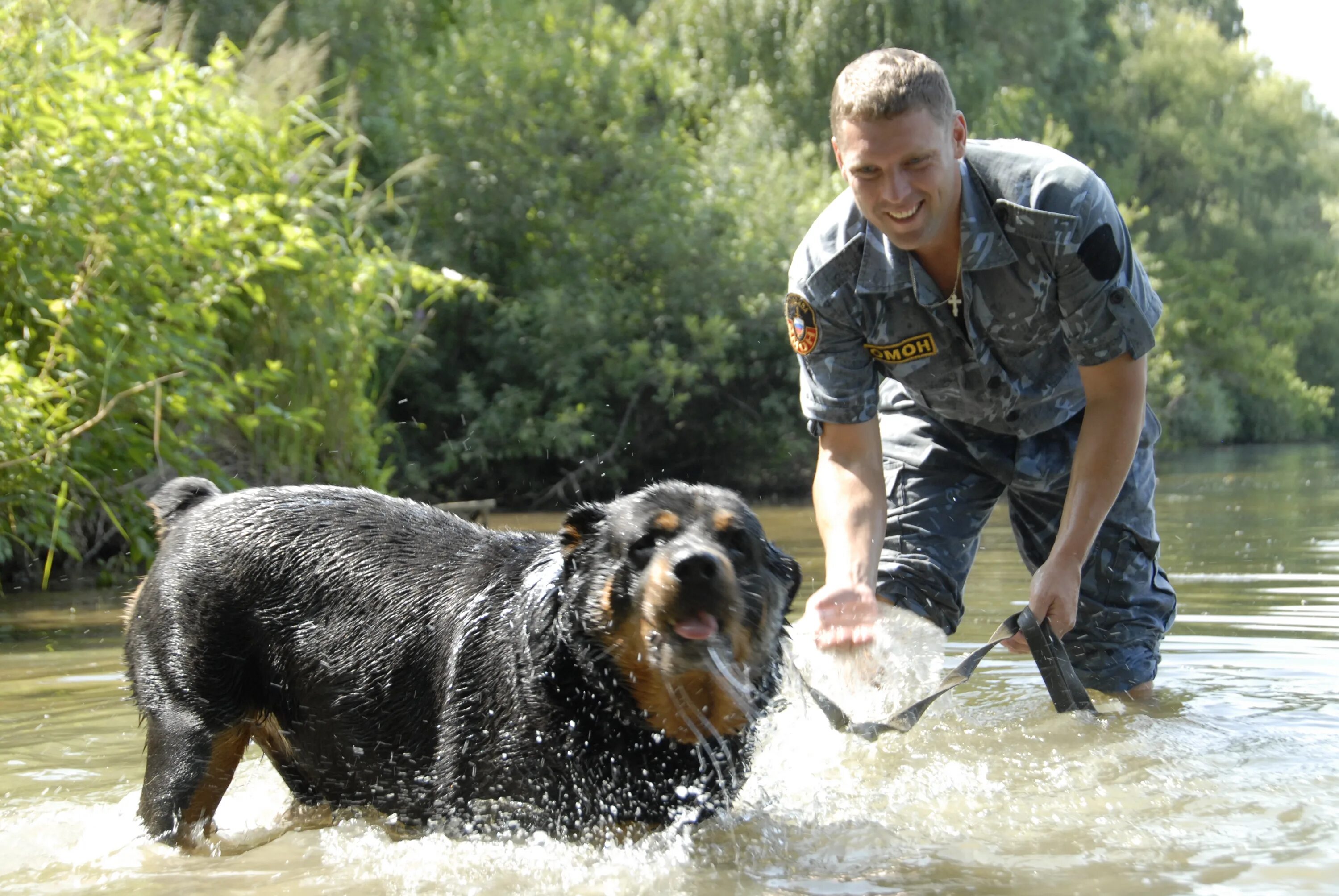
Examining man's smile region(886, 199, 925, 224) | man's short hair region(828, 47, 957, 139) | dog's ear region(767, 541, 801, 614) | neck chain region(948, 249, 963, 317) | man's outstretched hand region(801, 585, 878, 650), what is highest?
man's short hair region(828, 47, 957, 139)

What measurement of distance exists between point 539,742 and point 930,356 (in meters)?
1.83

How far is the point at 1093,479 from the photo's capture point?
394cm

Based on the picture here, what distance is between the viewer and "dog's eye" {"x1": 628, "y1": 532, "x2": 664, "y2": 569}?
3293 millimetres

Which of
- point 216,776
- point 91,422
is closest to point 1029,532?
point 216,776

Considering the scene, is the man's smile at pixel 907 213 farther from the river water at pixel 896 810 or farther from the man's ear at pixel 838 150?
the river water at pixel 896 810

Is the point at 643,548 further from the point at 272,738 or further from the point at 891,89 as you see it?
the point at 891,89

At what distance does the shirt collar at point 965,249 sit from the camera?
4.03 meters

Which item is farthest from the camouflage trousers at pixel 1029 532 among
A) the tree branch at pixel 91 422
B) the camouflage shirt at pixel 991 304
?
the tree branch at pixel 91 422

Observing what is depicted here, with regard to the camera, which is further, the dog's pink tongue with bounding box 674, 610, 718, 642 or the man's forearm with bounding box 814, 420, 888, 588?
the man's forearm with bounding box 814, 420, 888, 588

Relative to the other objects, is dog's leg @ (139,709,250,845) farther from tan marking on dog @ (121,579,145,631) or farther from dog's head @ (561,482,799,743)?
dog's head @ (561,482,799,743)

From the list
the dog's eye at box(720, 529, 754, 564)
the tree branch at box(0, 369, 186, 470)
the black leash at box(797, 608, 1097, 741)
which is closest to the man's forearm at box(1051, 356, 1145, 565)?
the black leash at box(797, 608, 1097, 741)

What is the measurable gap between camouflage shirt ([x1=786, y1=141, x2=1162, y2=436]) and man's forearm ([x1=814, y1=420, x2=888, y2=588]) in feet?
0.25

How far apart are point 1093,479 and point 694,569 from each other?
4.76 feet

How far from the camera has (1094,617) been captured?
4527 mm
